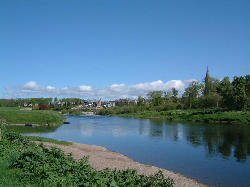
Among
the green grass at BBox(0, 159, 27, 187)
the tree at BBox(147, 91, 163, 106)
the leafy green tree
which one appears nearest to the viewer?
the green grass at BBox(0, 159, 27, 187)

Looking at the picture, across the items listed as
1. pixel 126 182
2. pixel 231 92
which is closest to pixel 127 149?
pixel 126 182

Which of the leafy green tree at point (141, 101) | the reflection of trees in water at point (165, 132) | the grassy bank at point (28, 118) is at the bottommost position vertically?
the reflection of trees in water at point (165, 132)

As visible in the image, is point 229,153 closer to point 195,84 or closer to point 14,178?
point 14,178

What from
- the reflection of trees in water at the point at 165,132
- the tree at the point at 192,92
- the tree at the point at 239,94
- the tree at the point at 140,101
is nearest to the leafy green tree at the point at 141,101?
the tree at the point at 140,101

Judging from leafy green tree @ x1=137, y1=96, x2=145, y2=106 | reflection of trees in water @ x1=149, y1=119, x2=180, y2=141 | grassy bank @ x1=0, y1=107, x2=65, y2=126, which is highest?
leafy green tree @ x1=137, y1=96, x2=145, y2=106

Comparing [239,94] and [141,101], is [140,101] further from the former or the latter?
[239,94]

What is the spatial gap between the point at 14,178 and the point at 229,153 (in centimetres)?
2078

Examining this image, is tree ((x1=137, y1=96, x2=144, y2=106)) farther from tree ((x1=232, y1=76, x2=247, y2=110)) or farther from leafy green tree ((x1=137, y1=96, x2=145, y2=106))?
tree ((x1=232, y1=76, x2=247, y2=110))

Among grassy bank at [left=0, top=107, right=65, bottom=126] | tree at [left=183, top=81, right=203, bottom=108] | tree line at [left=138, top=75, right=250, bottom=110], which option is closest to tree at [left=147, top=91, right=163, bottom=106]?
tree line at [left=138, top=75, right=250, bottom=110]

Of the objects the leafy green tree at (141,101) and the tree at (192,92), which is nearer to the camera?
the tree at (192,92)

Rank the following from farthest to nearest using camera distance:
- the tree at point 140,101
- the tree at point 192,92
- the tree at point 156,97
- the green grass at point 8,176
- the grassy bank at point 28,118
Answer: the tree at point 140,101 → the tree at point 156,97 → the tree at point 192,92 → the grassy bank at point 28,118 → the green grass at point 8,176

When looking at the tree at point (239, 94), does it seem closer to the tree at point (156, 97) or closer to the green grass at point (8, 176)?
the tree at point (156, 97)

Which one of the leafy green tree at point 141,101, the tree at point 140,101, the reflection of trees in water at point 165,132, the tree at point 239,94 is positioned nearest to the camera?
the reflection of trees in water at point 165,132

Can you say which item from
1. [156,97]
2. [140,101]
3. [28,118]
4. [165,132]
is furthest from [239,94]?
A: [140,101]
